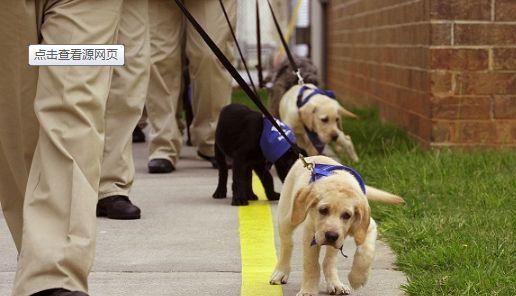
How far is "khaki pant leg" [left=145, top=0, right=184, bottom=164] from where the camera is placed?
29.6ft

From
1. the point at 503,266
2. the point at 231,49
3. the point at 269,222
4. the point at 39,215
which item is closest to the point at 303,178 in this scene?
the point at 503,266

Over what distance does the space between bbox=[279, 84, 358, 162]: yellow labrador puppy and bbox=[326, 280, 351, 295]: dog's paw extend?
393 centimetres

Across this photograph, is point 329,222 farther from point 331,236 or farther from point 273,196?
point 273,196

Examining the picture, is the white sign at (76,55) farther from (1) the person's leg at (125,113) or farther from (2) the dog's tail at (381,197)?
(1) the person's leg at (125,113)

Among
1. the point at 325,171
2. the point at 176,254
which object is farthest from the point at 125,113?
the point at 325,171

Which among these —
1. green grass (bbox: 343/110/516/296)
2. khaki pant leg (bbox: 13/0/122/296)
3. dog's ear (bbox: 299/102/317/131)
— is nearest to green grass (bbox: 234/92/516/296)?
green grass (bbox: 343/110/516/296)

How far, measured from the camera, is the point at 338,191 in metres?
4.75

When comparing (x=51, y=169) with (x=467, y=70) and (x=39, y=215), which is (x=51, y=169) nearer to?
(x=39, y=215)

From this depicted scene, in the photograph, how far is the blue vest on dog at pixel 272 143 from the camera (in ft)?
23.6

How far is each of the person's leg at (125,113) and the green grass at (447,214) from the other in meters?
1.46

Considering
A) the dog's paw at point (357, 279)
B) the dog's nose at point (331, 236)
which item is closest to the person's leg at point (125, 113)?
the dog's paw at point (357, 279)

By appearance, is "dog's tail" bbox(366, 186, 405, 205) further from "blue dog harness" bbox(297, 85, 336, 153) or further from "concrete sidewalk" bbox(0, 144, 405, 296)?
"blue dog harness" bbox(297, 85, 336, 153)

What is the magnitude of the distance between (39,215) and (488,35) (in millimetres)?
5480

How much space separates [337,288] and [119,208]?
2.13 m
